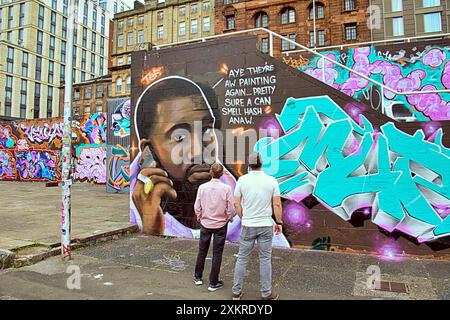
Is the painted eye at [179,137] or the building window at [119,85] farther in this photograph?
the building window at [119,85]

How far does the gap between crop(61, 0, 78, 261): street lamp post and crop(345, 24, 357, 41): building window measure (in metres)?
35.9

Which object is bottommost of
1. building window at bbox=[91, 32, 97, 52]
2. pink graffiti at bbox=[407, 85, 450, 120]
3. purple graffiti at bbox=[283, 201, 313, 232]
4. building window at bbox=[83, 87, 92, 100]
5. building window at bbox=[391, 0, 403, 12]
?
purple graffiti at bbox=[283, 201, 313, 232]

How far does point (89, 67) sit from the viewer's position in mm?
78562

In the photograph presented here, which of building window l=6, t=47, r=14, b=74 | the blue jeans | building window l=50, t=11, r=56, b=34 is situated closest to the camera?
the blue jeans

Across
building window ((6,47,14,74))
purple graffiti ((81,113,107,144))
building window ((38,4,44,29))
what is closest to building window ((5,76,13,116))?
building window ((6,47,14,74))

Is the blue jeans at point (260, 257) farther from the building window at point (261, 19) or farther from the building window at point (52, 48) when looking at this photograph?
the building window at point (52, 48)

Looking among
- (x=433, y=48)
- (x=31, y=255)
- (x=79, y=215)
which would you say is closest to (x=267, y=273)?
(x=31, y=255)

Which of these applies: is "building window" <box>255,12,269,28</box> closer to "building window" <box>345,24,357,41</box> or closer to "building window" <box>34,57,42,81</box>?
"building window" <box>345,24,357,41</box>

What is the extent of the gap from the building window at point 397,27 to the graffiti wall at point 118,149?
27.5 meters

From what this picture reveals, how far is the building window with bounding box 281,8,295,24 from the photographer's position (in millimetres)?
39250

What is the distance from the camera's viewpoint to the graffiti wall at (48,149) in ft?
67.7

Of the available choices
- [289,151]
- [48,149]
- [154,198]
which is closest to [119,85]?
[48,149]

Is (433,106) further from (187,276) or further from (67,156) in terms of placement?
(67,156)

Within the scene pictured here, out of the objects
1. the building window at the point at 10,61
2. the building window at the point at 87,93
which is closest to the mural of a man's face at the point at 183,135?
the building window at the point at 87,93
